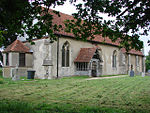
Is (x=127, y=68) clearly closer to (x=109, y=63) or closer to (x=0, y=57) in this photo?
(x=109, y=63)

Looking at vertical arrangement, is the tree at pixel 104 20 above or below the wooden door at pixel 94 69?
above

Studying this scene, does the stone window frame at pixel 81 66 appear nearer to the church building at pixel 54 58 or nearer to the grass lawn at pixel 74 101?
the church building at pixel 54 58

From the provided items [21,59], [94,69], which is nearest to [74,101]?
[21,59]

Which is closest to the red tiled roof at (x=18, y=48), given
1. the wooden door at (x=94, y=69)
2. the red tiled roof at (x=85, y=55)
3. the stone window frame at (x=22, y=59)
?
the stone window frame at (x=22, y=59)

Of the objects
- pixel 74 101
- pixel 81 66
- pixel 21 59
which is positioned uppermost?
pixel 21 59

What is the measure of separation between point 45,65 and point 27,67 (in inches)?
141

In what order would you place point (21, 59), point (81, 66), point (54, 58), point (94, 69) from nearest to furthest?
point (54, 58) < point (21, 59) < point (81, 66) < point (94, 69)

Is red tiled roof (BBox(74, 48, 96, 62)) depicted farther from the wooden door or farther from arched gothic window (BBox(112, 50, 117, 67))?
arched gothic window (BBox(112, 50, 117, 67))

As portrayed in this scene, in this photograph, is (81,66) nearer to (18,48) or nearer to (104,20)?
(18,48)

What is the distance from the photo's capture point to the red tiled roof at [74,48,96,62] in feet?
76.1

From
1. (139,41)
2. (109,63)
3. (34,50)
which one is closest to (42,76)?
(34,50)

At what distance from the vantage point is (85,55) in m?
23.7

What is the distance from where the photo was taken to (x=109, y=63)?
101ft

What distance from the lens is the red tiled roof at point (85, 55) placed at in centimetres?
2321
